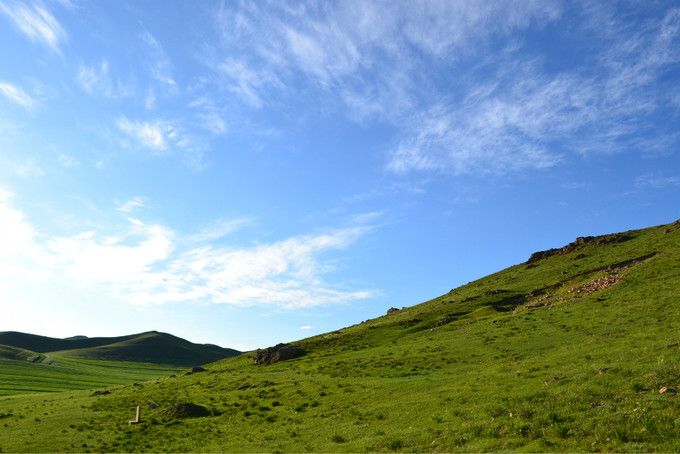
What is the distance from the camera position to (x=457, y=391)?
3416cm

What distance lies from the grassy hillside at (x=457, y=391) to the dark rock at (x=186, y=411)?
190 millimetres

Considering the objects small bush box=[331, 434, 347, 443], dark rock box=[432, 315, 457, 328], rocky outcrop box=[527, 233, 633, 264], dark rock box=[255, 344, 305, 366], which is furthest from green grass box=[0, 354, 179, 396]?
rocky outcrop box=[527, 233, 633, 264]

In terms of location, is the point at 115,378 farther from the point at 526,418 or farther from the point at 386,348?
the point at 526,418

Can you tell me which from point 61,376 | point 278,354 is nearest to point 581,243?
point 278,354

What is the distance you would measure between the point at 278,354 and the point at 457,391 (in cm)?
4841

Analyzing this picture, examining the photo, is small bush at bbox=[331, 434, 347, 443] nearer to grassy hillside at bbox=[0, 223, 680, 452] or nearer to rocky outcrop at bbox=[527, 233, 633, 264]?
grassy hillside at bbox=[0, 223, 680, 452]

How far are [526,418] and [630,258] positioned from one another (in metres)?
72.5

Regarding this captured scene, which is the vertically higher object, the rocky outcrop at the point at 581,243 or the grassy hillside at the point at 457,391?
the rocky outcrop at the point at 581,243

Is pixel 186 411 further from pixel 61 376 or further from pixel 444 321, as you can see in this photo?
pixel 61 376

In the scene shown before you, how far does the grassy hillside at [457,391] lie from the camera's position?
22344 mm

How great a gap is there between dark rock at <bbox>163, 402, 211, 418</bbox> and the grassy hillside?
0.19 m

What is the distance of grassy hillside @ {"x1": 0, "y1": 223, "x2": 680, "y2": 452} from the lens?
22.3m

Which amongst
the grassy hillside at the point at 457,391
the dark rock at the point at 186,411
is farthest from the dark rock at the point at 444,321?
the dark rock at the point at 186,411

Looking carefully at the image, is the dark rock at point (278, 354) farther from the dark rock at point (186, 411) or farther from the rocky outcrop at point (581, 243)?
the rocky outcrop at point (581, 243)
